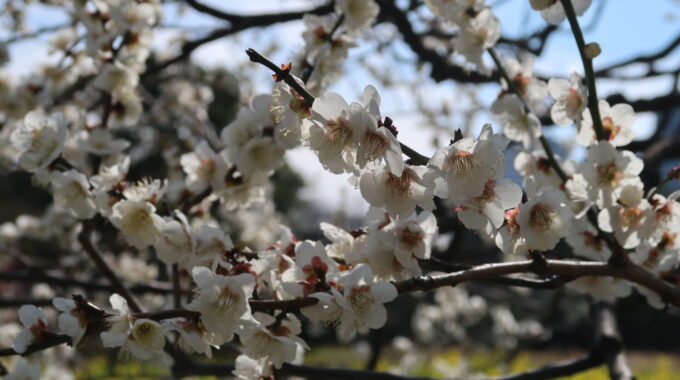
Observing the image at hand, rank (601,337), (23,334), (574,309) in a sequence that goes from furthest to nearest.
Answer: (574,309), (601,337), (23,334)

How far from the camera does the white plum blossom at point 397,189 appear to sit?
947 millimetres

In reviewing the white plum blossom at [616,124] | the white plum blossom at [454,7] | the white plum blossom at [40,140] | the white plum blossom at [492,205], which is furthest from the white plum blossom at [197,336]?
the white plum blossom at [454,7]

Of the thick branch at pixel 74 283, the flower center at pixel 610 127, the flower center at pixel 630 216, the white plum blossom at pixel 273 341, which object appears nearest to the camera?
the white plum blossom at pixel 273 341

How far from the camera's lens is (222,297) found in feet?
3.16

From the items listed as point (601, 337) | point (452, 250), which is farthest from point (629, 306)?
point (452, 250)

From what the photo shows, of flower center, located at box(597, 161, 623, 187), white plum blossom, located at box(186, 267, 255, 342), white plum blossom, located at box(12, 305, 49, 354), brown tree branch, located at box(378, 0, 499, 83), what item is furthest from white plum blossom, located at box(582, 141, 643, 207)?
brown tree branch, located at box(378, 0, 499, 83)

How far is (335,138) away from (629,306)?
6.18 feet

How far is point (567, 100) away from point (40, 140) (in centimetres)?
128

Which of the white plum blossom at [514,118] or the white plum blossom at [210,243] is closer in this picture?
the white plum blossom at [210,243]

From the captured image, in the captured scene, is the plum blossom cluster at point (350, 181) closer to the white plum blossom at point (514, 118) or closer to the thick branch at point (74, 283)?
the white plum blossom at point (514, 118)

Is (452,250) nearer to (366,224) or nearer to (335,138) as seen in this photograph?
(366,224)

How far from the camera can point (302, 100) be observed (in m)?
0.90

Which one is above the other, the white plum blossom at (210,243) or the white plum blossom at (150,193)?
the white plum blossom at (150,193)

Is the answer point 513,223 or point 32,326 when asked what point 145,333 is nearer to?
point 32,326
